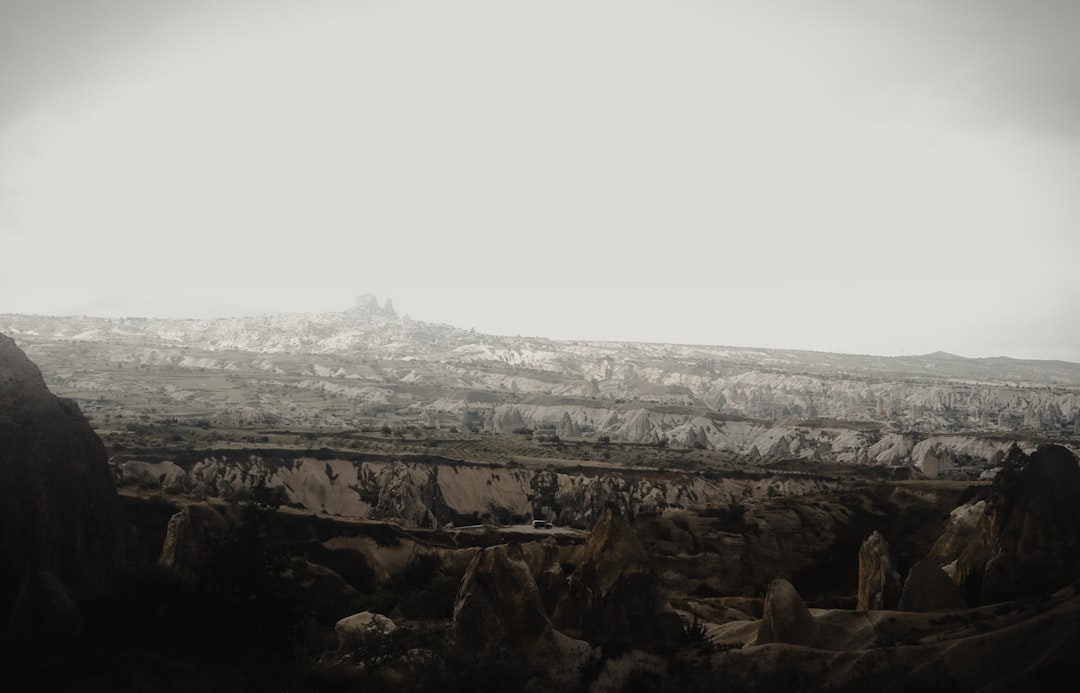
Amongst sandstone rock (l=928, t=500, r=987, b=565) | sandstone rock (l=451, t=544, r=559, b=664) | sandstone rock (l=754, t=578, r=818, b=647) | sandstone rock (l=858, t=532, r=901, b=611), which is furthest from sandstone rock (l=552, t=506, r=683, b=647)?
sandstone rock (l=928, t=500, r=987, b=565)

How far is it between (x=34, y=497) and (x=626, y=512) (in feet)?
173

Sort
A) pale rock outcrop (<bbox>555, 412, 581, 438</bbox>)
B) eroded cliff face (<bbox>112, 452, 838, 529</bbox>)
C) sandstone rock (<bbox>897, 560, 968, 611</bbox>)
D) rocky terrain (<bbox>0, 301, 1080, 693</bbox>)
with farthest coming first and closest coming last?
pale rock outcrop (<bbox>555, 412, 581, 438</bbox>)
eroded cliff face (<bbox>112, 452, 838, 529</bbox>)
sandstone rock (<bbox>897, 560, 968, 611</bbox>)
rocky terrain (<bbox>0, 301, 1080, 693</bbox>)

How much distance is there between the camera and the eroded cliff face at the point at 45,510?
69.4 ft

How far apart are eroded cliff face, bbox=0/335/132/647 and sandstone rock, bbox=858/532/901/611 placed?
26.4 metres

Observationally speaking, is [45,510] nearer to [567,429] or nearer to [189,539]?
[189,539]

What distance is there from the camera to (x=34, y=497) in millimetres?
22250

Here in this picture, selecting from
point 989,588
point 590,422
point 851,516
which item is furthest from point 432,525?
point 590,422

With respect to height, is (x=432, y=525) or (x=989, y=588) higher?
(x=989, y=588)

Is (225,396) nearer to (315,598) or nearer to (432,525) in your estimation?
(432,525)

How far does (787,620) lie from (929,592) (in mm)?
7796

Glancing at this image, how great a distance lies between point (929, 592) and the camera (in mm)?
30828

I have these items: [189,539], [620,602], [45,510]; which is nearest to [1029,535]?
[620,602]

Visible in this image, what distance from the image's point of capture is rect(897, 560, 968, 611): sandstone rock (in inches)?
1207

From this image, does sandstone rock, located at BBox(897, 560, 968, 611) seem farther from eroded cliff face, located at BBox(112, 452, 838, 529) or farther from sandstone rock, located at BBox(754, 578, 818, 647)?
eroded cliff face, located at BBox(112, 452, 838, 529)
